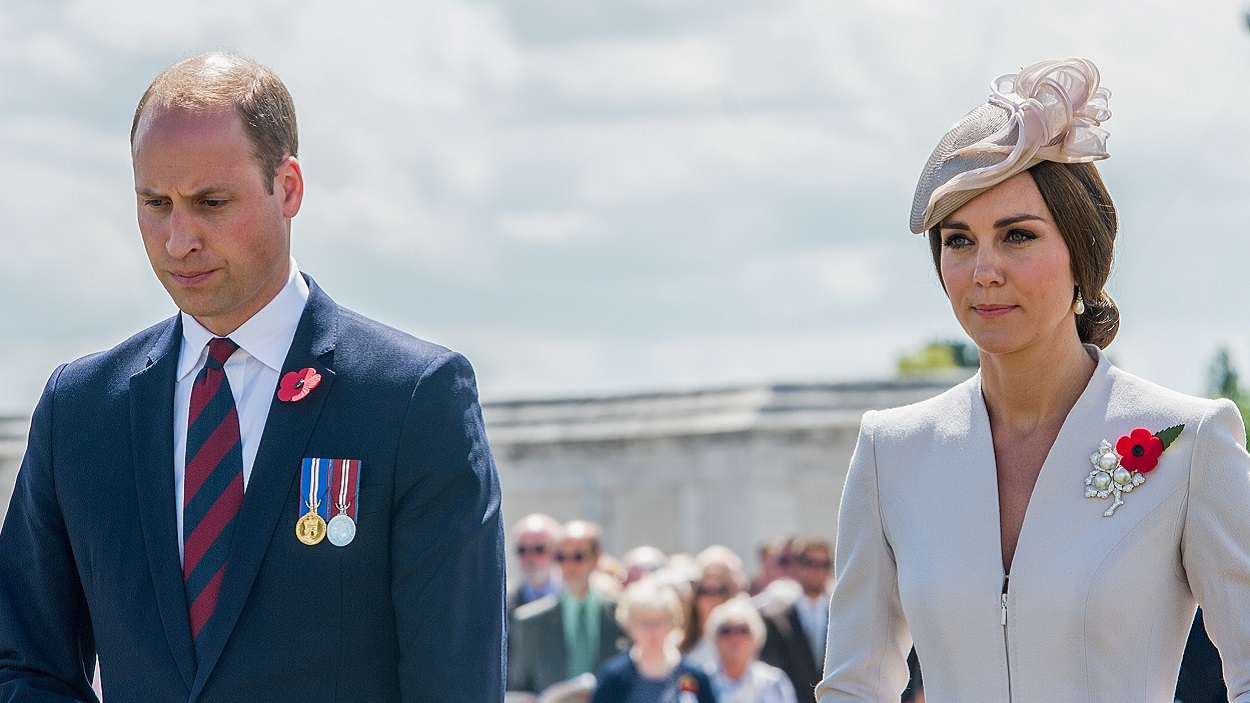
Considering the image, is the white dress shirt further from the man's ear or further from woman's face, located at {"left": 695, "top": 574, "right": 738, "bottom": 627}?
woman's face, located at {"left": 695, "top": 574, "right": 738, "bottom": 627}

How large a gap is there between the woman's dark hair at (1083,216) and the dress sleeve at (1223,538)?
1.07ft

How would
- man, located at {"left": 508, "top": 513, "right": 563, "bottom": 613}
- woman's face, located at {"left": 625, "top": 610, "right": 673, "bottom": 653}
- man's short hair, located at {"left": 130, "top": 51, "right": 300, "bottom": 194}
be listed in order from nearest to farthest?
man's short hair, located at {"left": 130, "top": 51, "right": 300, "bottom": 194} → woman's face, located at {"left": 625, "top": 610, "right": 673, "bottom": 653} → man, located at {"left": 508, "top": 513, "right": 563, "bottom": 613}

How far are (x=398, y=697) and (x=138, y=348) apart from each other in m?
0.89

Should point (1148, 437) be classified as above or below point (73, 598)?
above

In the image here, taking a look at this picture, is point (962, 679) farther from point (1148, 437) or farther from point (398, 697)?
point (398, 697)

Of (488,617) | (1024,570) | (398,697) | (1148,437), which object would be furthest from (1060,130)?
(398,697)

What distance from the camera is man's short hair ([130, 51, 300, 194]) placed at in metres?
3.55

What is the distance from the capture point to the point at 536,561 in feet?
41.5

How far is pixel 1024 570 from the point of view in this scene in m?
3.58

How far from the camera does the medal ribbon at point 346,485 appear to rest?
3525 millimetres

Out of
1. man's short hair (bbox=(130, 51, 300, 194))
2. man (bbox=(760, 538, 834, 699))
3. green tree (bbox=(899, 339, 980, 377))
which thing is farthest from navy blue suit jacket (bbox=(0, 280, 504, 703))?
green tree (bbox=(899, 339, 980, 377))

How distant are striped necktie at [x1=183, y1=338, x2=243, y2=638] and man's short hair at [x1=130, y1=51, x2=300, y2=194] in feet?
1.25

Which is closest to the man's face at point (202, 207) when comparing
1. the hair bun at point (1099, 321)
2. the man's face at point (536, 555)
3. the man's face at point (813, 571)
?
the hair bun at point (1099, 321)

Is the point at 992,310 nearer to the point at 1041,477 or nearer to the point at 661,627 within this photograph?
the point at 1041,477
